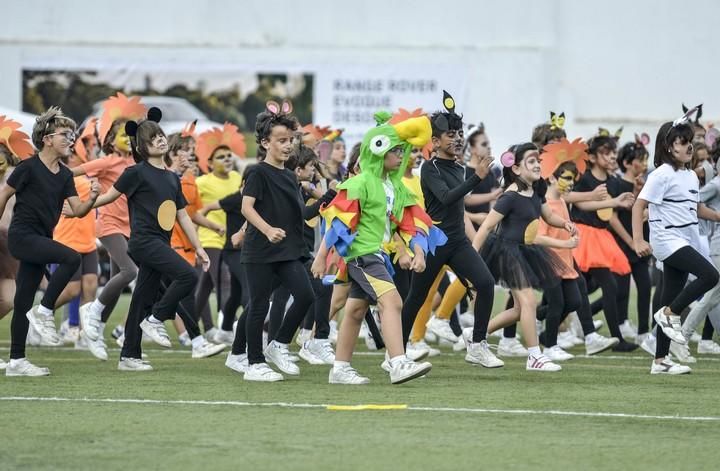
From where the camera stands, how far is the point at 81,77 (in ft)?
102

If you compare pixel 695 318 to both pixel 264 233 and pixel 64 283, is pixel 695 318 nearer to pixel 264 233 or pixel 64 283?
pixel 264 233

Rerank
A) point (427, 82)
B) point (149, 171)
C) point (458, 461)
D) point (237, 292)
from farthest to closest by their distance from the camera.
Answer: point (427, 82) < point (237, 292) < point (149, 171) < point (458, 461)

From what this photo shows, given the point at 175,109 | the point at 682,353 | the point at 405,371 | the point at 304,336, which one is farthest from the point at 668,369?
the point at 175,109

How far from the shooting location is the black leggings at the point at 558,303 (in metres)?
12.5

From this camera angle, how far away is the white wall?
99.6ft

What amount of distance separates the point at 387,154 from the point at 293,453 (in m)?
3.30

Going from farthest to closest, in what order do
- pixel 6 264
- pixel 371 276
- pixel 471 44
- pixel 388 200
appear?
pixel 471 44, pixel 6 264, pixel 388 200, pixel 371 276

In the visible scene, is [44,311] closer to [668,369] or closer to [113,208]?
[113,208]

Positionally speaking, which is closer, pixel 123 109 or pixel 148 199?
pixel 148 199

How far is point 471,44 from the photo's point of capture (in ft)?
101

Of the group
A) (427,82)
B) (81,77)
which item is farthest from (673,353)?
(81,77)

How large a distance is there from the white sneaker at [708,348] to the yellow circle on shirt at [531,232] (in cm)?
211

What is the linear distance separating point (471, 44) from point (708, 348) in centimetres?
1779

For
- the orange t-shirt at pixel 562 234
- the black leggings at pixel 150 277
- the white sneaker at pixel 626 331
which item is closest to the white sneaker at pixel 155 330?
the black leggings at pixel 150 277
